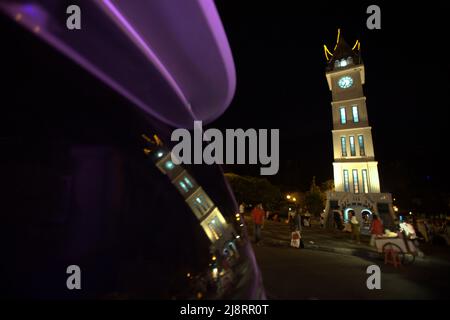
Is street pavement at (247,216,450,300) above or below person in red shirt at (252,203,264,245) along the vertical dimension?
below

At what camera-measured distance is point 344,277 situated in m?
5.42

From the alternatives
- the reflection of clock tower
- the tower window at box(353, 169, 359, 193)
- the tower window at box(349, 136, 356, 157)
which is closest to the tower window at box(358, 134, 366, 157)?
the reflection of clock tower

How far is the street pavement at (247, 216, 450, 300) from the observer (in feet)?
14.2

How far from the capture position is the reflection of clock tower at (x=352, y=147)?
26438mm

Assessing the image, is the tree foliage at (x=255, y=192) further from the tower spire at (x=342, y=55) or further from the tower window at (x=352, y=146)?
the tower spire at (x=342, y=55)

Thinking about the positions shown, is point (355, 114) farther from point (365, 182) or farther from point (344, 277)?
point (344, 277)

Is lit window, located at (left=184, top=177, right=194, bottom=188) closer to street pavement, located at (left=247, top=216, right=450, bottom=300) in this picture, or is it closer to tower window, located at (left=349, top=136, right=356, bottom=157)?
street pavement, located at (left=247, top=216, right=450, bottom=300)

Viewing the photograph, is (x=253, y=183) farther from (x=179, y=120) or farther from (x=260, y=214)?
(x=179, y=120)

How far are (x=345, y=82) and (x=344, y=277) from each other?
31.9 metres

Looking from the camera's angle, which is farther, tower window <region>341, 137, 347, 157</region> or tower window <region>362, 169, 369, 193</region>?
tower window <region>341, 137, 347, 157</region>

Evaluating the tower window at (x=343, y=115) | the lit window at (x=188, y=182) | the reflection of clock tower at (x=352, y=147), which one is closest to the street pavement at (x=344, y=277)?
the lit window at (x=188, y=182)

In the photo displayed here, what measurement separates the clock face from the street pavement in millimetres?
27099

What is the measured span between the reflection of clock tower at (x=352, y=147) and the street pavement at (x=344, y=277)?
1904 centimetres
